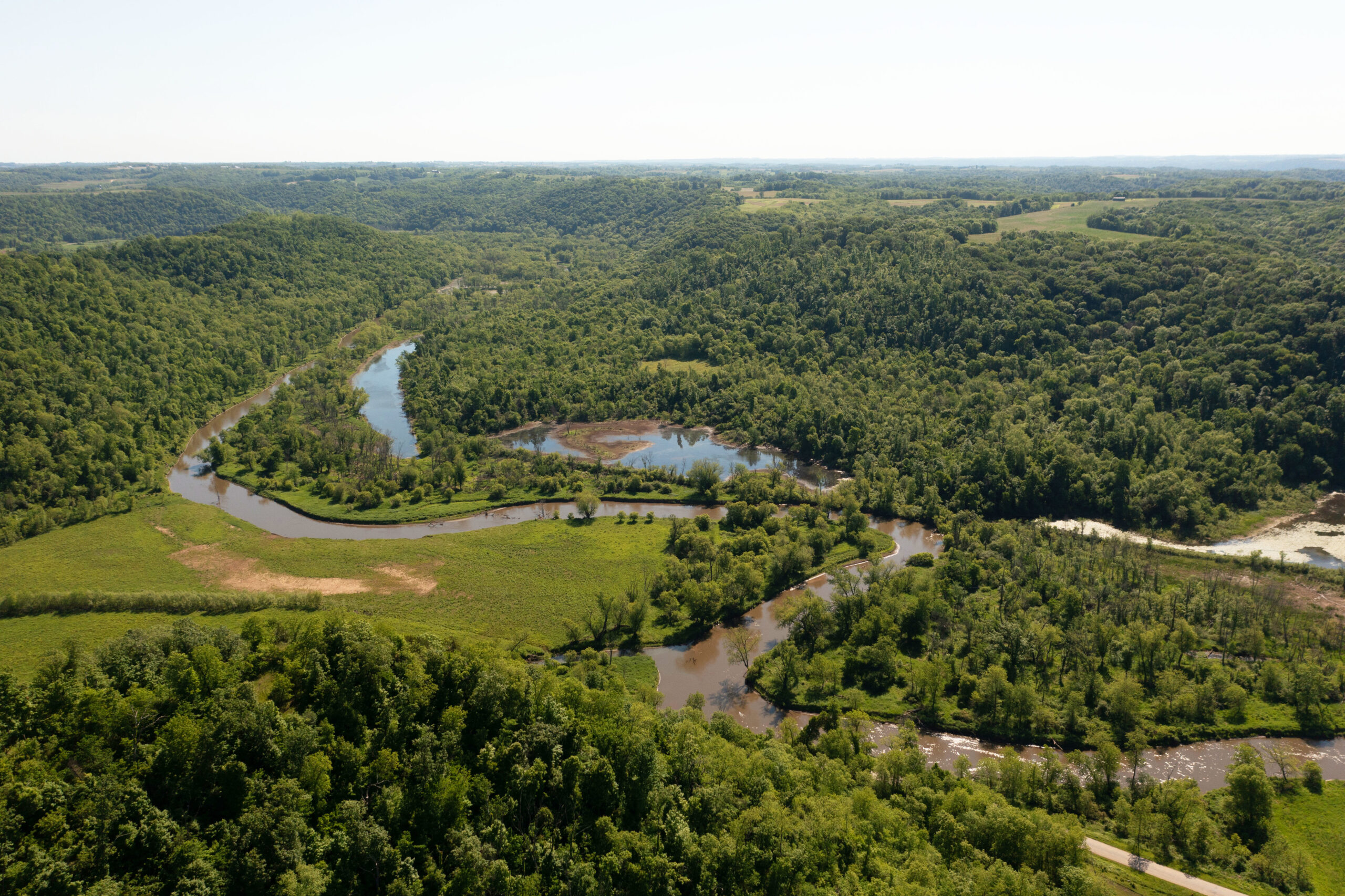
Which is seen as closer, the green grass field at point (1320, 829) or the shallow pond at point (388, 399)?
the green grass field at point (1320, 829)

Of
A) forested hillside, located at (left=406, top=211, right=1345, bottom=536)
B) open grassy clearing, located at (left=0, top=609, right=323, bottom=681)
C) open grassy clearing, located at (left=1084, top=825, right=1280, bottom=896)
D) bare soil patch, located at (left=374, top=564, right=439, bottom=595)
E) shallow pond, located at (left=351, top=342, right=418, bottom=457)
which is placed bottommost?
open grassy clearing, located at (left=1084, top=825, right=1280, bottom=896)

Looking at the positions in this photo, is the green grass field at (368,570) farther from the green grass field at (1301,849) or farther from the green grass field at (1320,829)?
the green grass field at (1320,829)

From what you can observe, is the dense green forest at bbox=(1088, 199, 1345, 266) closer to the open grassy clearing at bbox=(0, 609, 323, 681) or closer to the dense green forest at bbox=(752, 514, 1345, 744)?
the dense green forest at bbox=(752, 514, 1345, 744)

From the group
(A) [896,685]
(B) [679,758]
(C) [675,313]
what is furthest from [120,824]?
(C) [675,313]

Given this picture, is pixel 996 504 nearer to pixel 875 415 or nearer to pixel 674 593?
pixel 875 415

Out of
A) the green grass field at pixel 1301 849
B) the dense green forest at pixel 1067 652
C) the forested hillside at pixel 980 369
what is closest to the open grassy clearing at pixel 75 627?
the dense green forest at pixel 1067 652

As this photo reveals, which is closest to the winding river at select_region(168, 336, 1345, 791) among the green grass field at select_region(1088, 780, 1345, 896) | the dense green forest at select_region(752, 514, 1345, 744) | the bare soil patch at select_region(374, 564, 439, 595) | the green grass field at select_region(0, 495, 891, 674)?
the dense green forest at select_region(752, 514, 1345, 744)
